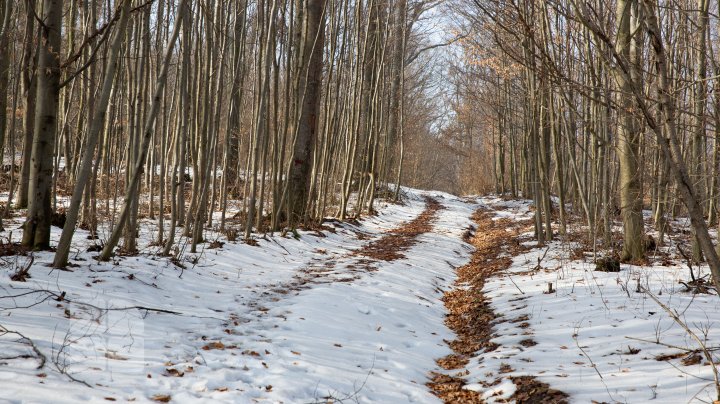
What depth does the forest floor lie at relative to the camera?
3.26 m

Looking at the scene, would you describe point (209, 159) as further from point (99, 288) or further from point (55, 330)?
point (55, 330)

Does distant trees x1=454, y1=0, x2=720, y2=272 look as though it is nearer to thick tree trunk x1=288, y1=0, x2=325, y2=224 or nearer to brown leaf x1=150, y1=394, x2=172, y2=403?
brown leaf x1=150, y1=394, x2=172, y2=403

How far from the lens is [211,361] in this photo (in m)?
3.68

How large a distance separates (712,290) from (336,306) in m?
4.05

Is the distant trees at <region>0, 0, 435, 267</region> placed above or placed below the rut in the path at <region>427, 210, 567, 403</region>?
above

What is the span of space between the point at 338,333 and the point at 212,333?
3.61 ft

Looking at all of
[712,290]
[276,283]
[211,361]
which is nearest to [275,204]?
[276,283]

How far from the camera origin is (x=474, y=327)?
17.6ft

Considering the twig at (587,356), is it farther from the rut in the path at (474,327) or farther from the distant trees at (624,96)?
the distant trees at (624,96)

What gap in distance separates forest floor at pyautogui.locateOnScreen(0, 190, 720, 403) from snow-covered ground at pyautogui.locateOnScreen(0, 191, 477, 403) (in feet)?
0.05

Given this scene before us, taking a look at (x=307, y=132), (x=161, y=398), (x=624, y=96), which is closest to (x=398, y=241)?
(x=307, y=132)

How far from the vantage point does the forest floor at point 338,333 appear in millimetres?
3258

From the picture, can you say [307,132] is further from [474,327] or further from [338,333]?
[338,333]

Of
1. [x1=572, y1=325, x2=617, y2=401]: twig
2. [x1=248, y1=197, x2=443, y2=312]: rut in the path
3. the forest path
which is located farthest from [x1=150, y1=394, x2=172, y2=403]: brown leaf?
[x1=572, y1=325, x2=617, y2=401]: twig
